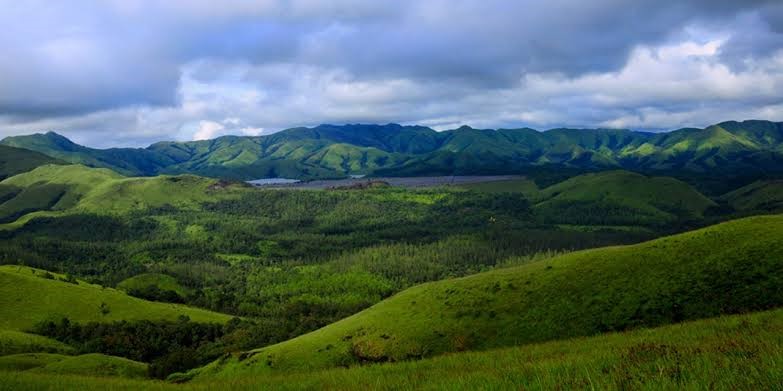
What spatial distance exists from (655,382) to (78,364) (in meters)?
93.8

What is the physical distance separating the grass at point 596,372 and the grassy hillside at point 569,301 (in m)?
32.6

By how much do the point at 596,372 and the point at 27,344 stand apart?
191 metres

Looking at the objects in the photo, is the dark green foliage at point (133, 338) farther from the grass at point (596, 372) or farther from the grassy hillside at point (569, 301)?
the grass at point (596, 372)

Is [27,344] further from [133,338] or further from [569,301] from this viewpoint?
[569,301]

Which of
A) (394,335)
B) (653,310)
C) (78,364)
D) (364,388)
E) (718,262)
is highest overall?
(364,388)

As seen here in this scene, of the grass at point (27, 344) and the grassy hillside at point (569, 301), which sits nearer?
the grassy hillside at point (569, 301)

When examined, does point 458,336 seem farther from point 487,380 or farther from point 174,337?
point 174,337

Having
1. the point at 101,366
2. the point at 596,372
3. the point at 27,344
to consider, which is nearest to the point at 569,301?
the point at 596,372

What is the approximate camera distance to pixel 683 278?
6053 centimetres

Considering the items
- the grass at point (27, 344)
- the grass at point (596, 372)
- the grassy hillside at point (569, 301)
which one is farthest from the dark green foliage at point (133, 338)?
the grass at point (596, 372)

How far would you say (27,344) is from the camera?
6156 inches

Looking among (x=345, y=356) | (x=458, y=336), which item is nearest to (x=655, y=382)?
(x=458, y=336)

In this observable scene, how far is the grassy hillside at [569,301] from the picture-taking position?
56.4 m

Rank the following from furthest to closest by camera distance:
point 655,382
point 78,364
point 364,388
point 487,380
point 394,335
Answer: point 78,364 → point 394,335 → point 364,388 → point 487,380 → point 655,382
